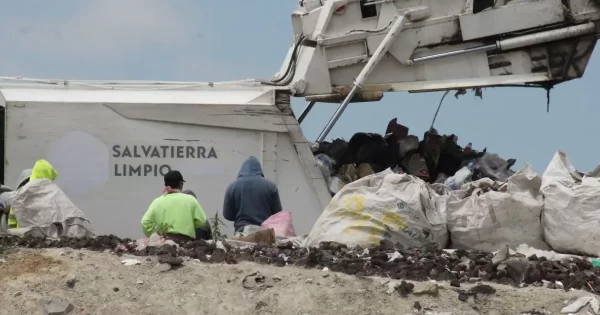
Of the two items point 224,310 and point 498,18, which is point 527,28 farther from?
point 224,310

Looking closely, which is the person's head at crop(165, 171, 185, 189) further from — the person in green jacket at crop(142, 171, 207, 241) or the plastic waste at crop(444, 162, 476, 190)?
the plastic waste at crop(444, 162, 476, 190)

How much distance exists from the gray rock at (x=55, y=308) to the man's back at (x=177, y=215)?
2.02m

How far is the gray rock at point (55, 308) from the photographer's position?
5789 mm

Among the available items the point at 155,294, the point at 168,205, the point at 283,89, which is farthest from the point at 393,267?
the point at 283,89

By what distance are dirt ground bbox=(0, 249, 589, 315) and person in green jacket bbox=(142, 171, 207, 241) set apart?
1438 mm

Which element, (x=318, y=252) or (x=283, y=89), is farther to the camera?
(x=283, y=89)

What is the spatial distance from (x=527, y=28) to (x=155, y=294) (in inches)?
208

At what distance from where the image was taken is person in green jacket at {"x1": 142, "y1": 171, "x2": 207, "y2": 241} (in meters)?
7.84

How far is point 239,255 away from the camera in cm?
678

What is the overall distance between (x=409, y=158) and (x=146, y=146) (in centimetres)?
254

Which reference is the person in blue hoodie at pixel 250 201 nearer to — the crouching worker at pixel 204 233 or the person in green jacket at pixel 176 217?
the crouching worker at pixel 204 233

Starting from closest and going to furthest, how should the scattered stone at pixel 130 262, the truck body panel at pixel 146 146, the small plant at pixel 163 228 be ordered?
the scattered stone at pixel 130 262 < the small plant at pixel 163 228 < the truck body panel at pixel 146 146

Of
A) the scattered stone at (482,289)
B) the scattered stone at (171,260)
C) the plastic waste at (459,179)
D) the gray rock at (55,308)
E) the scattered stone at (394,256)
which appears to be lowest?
the gray rock at (55,308)

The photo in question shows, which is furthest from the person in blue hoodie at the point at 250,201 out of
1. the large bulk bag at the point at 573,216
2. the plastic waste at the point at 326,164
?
the large bulk bag at the point at 573,216
